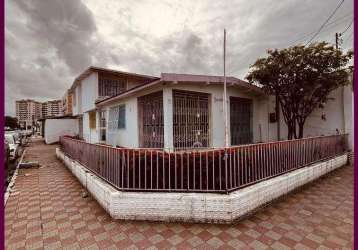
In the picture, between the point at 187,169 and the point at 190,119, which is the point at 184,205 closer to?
the point at 187,169

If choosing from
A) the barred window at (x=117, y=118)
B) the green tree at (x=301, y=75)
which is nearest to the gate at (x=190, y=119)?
the green tree at (x=301, y=75)

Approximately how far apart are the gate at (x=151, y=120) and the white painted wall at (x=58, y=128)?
17.9 m

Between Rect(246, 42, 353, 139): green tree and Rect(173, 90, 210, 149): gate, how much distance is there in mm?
3356

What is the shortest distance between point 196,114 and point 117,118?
547 centimetres

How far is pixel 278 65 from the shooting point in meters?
9.35

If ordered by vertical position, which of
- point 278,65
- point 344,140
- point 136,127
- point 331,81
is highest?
point 278,65

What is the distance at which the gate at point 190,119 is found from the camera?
809 centimetres

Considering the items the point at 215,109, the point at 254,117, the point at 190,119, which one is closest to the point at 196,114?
the point at 190,119

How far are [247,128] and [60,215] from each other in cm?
951

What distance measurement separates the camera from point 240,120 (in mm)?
10852

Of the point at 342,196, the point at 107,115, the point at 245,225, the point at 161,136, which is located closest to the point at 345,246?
the point at 245,225

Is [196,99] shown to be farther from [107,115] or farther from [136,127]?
[107,115]

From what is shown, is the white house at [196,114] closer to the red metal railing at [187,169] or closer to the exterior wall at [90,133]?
the exterior wall at [90,133]

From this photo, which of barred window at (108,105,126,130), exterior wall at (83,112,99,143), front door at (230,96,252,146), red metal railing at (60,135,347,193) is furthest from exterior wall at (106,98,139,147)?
red metal railing at (60,135,347,193)
